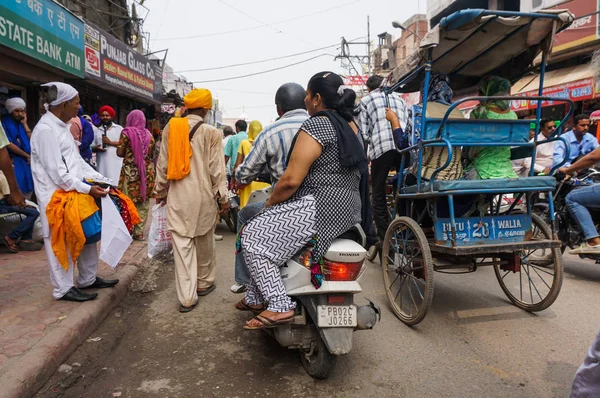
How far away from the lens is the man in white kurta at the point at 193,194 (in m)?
4.05

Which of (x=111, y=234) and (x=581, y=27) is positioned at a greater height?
(x=581, y=27)

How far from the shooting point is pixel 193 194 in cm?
404

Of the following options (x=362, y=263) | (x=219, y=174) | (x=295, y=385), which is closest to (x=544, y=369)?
(x=362, y=263)

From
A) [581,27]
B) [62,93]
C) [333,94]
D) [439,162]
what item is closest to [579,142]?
[439,162]

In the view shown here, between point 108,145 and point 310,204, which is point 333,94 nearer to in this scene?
point 310,204

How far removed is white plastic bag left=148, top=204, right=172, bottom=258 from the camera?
4.31 meters

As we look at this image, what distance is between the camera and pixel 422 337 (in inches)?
135

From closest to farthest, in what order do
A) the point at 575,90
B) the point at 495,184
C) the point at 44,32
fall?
the point at 495,184 < the point at 44,32 < the point at 575,90

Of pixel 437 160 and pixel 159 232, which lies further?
pixel 159 232

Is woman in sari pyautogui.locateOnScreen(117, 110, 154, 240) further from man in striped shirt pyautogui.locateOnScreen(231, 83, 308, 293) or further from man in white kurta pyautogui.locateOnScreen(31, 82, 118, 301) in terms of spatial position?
man in striped shirt pyautogui.locateOnScreen(231, 83, 308, 293)

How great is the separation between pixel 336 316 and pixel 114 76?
34.2 feet

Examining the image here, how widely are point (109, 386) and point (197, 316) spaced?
121cm

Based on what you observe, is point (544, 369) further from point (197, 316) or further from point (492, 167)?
point (197, 316)

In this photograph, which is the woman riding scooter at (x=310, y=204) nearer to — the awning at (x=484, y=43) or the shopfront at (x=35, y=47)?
the awning at (x=484, y=43)
